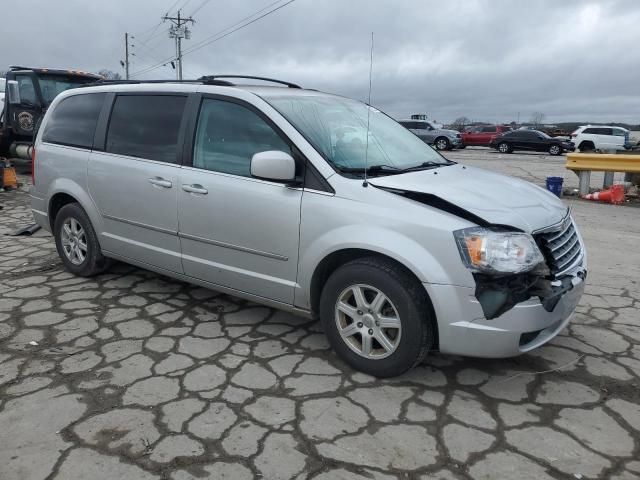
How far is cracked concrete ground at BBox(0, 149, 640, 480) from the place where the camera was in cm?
246

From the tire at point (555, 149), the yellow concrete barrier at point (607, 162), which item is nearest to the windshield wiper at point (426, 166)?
the yellow concrete barrier at point (607, 162)

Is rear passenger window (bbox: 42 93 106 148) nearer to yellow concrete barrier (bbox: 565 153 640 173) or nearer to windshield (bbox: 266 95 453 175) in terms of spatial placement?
windshield (bbox: 266 95 453 175)

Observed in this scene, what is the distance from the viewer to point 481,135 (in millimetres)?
32750

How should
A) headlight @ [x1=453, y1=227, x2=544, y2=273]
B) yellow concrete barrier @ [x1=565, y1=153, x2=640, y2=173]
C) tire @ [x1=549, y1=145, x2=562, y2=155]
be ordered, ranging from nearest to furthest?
headlight @ [x1=453, y1=227, x2=544, y2=273]
yellow concrete barrier @ [x1=565, y1=153, x2=640, y2=173]
tire @ [x1=549, y1=145, x2=562, y2=155]

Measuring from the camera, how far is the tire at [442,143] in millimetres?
28766

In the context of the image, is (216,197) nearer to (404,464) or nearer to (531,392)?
(404,464)

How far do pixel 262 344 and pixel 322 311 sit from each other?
611 mm

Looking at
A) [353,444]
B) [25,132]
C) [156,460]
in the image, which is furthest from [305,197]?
[25,132]

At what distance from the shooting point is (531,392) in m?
3.09

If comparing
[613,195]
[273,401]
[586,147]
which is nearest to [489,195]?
[273,401]

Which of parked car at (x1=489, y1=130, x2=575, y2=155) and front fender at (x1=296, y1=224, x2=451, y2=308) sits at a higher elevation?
parked car at (x1=489, y1=130, x2=575, y2=155)

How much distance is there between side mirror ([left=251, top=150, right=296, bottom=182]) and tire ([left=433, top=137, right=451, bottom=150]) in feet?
87.7

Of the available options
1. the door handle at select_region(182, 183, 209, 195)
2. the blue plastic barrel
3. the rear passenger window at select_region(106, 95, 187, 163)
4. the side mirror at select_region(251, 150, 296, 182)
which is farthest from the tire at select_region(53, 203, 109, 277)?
the blue plastic barrel

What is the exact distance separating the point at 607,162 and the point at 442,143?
1895cm
